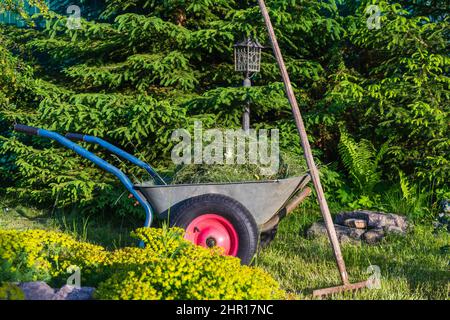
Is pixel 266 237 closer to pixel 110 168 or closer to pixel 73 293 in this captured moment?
pixel 110 168

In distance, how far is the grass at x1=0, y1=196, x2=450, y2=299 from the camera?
12.2ft

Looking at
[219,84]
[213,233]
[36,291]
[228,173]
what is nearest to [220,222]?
[213,233]

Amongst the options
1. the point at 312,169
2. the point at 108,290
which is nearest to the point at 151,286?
the point at 108,290

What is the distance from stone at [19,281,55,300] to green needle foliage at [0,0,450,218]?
2638mm

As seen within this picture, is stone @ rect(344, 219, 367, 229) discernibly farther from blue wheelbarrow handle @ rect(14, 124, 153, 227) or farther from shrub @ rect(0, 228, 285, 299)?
shrub @ rect(0, 228, 285, 299)

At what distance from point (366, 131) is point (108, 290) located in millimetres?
3922

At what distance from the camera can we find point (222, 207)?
3844mm

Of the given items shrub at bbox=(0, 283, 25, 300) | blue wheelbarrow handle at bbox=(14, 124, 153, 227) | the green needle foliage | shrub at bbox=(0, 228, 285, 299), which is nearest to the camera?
shrub at bbox=(0, 283, 25, 300)

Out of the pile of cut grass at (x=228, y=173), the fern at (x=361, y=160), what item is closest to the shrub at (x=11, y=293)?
the pile of cut grass at (x=228, y=173)

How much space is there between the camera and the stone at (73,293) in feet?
8.72

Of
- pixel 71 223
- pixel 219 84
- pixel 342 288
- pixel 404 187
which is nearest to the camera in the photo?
pixel 342 288

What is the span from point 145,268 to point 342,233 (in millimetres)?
2811

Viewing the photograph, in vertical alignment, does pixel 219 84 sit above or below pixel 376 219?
above

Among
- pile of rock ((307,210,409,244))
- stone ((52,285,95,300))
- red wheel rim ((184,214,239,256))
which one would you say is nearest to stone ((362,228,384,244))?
pile of rock ((307,210,409,244))
